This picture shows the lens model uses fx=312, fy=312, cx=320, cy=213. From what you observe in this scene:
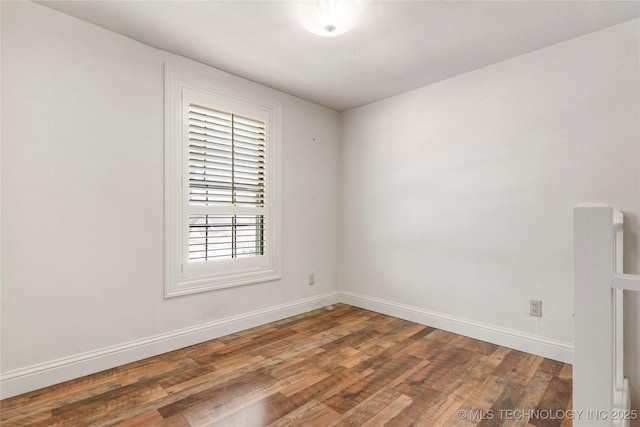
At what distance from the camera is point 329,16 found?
192 centimetres

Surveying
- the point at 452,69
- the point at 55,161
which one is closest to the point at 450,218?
the point at 452,69

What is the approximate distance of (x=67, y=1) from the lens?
6.03 feet

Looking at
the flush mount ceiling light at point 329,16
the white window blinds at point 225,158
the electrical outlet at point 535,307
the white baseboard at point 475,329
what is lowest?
the white baseboard at point 475,329

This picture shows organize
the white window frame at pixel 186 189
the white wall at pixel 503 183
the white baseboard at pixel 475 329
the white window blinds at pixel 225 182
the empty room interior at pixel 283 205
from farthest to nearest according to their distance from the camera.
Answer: the white window blinds at pixel 225 182 → the white window frame at pixel 186 189 → the white baseboard at pixel 475 329 → the white wall at pixel 503 183 → the empty room interior at pixel 283 205

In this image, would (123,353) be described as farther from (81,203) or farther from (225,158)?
(225,158)

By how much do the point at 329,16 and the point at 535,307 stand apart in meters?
2.52

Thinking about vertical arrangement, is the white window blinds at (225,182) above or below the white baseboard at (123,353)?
above

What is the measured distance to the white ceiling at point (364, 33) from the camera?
6.15 ft

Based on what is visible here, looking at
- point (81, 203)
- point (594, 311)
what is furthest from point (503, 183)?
point (81, 203)

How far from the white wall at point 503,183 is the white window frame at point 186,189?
1.25 m

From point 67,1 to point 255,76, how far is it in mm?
1329

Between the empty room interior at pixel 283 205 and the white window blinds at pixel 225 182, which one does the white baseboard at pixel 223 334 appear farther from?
the white window blinds at pixel 225 182

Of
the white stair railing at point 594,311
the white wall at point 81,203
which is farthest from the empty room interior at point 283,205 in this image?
the white stair railing at point 594,311

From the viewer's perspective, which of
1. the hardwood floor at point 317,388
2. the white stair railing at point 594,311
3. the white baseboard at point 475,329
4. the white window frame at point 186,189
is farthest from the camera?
the white window frame at point 186,189
